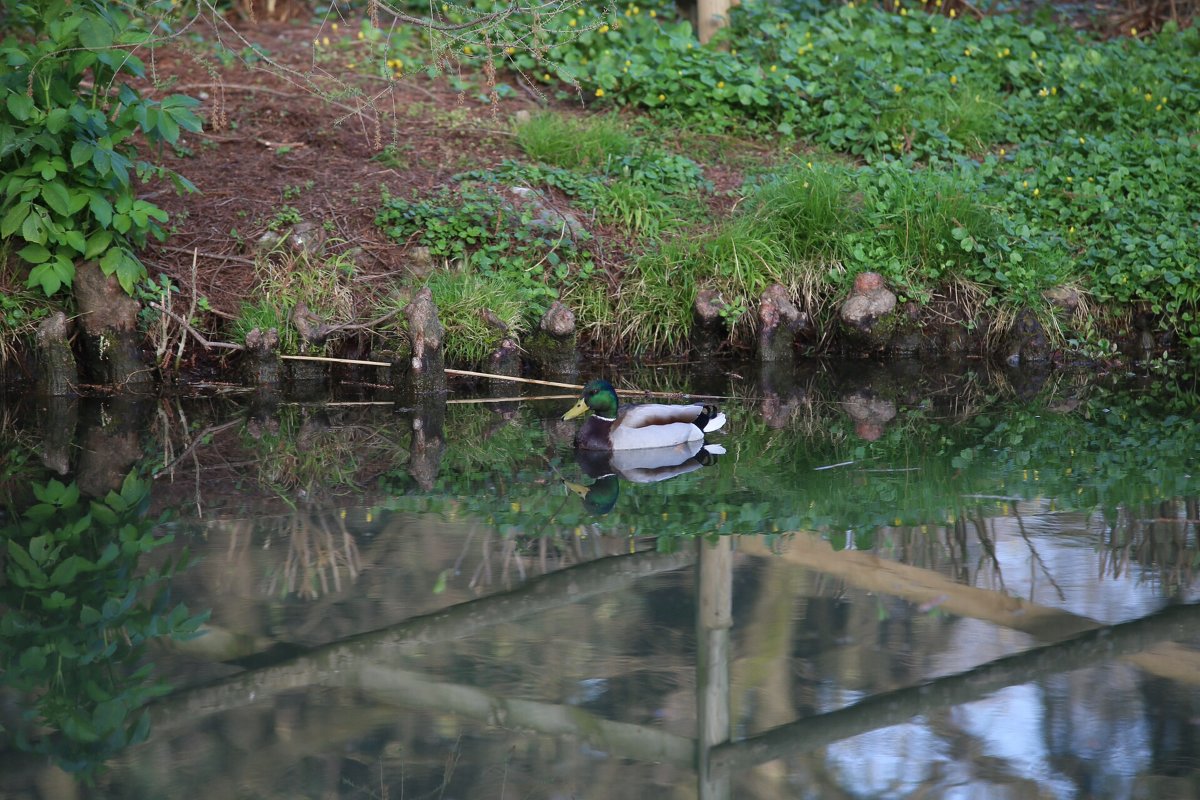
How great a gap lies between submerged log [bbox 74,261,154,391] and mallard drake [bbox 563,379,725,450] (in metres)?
3.05

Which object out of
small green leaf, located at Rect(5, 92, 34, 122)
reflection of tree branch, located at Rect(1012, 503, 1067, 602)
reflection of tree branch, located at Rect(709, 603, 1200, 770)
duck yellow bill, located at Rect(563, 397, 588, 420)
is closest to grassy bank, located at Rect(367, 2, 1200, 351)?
duck yellow bill, located at Rect(563, 397, 588, 420)

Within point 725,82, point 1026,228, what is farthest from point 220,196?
point 1026,228

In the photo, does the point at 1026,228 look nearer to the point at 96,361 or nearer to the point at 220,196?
the point at 220,196

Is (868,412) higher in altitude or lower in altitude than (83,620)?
higher

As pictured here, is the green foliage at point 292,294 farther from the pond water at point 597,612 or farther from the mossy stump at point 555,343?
the mossy stump at point 555,343

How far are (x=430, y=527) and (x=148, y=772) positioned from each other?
6.70ft

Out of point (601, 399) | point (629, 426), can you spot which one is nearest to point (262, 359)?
point (601, 399)

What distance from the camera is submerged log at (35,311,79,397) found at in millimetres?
7641

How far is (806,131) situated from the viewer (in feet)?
34.2

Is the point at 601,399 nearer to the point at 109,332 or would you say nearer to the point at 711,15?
the point at 109,332

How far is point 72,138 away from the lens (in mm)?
7328

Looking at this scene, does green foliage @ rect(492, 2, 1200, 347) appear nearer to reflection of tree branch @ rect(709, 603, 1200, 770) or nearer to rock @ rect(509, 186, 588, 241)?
rock @ rect(509, 186, 588, 241)

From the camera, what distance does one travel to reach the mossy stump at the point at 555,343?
8164 millimetres

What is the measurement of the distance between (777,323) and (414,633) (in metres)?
4.86
